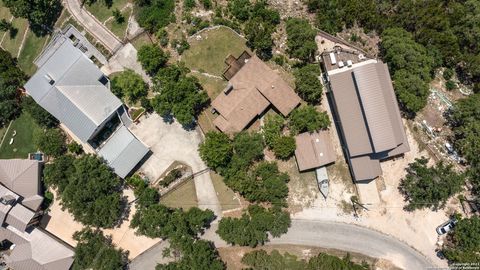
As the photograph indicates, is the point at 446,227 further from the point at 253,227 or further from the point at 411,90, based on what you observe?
the point at 253,227

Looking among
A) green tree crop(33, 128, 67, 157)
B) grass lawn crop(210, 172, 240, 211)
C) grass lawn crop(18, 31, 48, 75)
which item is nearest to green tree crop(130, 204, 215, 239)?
grass lawn crop(210, 172, 240, 211)

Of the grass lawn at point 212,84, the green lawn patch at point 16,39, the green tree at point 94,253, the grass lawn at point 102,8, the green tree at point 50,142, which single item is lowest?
the green tree at point 94,253

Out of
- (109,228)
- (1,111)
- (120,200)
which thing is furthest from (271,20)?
(1,111)

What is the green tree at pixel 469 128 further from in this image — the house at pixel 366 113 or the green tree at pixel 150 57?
→ the green tree at pixel 150 57

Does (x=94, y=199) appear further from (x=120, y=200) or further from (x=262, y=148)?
(x=262, y=148)

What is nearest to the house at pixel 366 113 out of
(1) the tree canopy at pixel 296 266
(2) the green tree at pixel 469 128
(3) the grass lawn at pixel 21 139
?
(2) the green tree at pixel 469 128

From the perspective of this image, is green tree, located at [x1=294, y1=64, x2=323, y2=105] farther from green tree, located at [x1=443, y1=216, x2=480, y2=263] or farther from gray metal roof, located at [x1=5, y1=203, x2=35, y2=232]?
gray metal roof, located at [x1=5, y1=203, x2=35, y2=232]
